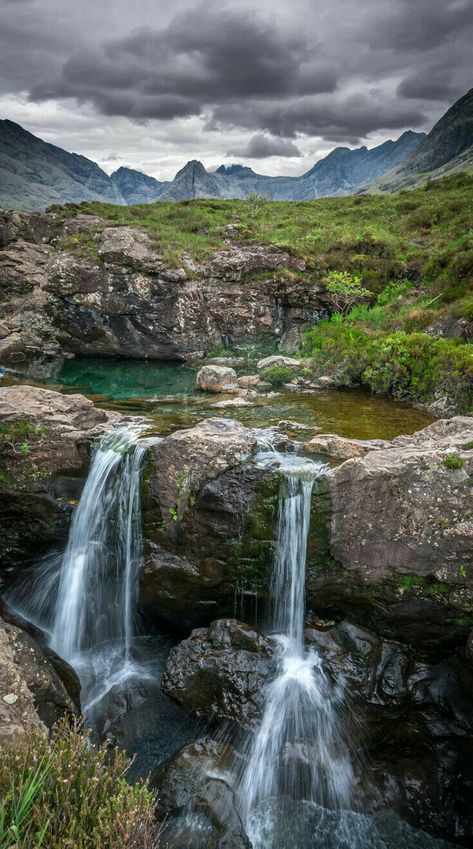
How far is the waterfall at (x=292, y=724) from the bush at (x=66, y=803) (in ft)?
12.3

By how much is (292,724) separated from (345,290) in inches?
762

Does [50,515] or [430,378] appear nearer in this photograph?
[50,515]

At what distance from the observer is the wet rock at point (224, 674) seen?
26.4 ft

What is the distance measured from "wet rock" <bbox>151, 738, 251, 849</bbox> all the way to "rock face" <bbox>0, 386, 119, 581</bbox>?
5827mm

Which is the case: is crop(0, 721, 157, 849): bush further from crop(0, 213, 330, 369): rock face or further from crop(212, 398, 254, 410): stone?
crop(0, 213, 330, 369): rock face

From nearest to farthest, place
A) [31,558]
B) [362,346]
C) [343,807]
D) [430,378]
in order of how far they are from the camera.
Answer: [343,807] < [31,558] < [430,378] < [362,346]

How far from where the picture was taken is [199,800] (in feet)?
21.5

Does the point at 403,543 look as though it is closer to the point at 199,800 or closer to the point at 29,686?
the point at 199,800

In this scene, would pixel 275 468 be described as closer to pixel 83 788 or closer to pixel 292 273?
pixel 83 788

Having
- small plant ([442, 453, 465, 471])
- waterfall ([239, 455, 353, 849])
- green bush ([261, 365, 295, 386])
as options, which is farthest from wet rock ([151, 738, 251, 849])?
green bush ([261, 365, 295, 386])

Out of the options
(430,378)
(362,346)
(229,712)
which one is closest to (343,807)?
(229,712)

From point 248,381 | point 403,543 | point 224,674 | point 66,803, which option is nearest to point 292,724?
point 224,674

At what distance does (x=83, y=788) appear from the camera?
13.3 ft

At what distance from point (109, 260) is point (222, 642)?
21.9m
